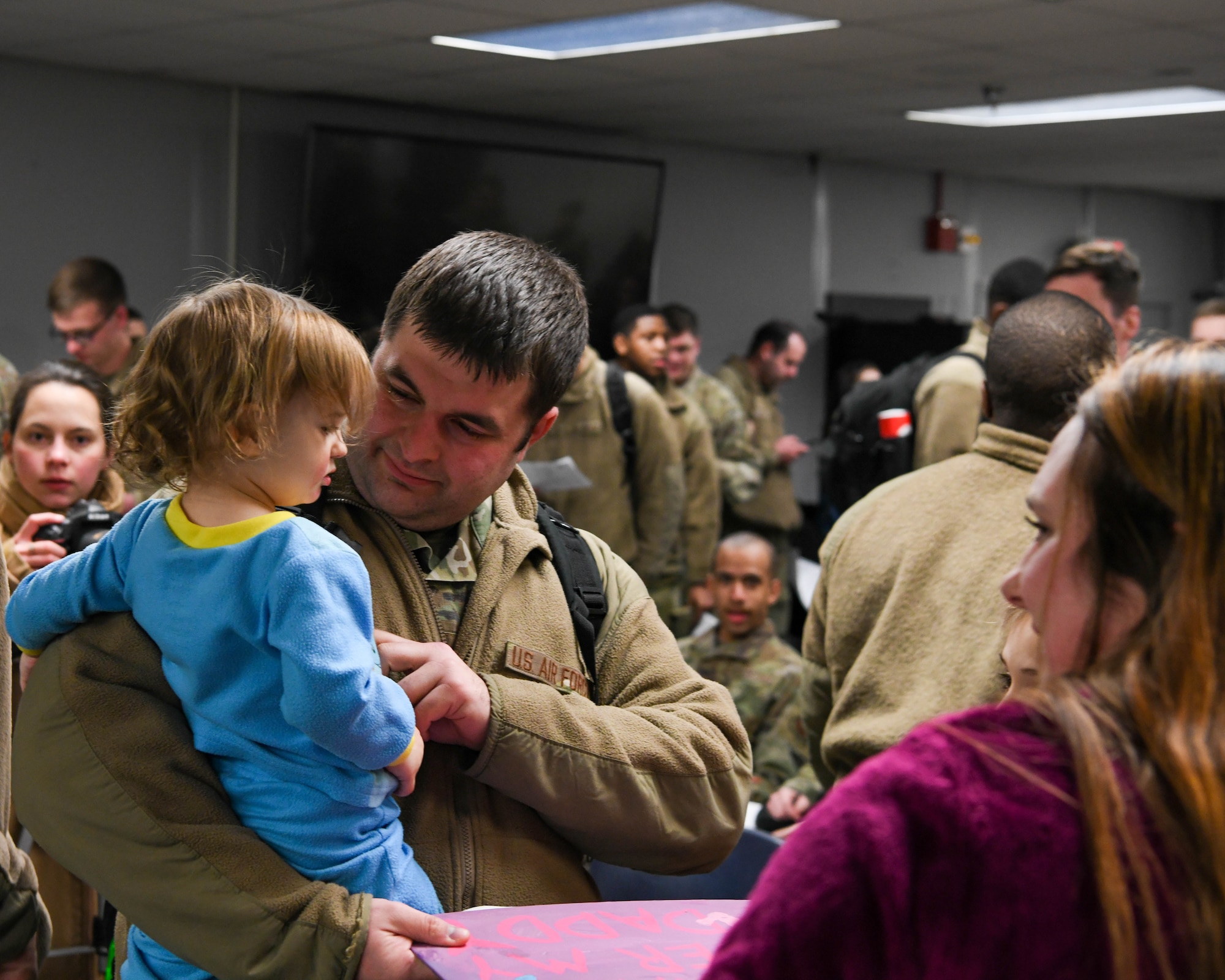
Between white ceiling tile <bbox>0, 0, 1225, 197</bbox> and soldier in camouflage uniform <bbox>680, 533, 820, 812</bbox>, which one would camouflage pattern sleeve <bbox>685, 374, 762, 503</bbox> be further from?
soldier in camouflage uniform <bbox>680, 533, 820, 812</bbox>

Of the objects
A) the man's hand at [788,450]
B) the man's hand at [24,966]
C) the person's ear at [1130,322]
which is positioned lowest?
the man's hand at [788,450]

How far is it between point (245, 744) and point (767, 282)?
342 inches

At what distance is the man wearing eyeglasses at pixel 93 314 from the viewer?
15.7 feet

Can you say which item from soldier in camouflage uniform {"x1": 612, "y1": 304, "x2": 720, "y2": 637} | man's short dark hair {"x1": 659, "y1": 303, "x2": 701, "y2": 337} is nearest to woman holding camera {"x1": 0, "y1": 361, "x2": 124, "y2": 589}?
soldier in camouflage uniform {"x1": 612, "y1": 304, "x2": 720, "y2": 637}

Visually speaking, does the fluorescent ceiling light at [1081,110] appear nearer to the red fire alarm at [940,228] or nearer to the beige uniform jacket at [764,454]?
the beige uniform jacket at [764,454]

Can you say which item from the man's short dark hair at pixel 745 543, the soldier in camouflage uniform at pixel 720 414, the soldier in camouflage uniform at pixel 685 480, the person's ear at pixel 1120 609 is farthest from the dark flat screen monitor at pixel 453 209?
the person's ear at pixel 1120 609

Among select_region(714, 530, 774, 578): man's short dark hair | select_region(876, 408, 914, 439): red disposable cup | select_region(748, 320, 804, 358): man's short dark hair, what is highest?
select_region(876, 408, 914, 439): red disposable cup

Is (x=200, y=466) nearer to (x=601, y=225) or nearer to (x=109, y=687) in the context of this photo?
(x=109, y=687)

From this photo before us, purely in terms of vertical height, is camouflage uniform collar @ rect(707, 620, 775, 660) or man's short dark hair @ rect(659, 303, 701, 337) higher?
man's short dark hair @ rect(659, 303, 701, 337)

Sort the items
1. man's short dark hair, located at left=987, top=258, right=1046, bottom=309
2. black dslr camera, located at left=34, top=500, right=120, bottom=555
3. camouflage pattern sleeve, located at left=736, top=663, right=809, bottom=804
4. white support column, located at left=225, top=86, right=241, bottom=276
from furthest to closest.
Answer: white support column, located at left=225, top=86, right=241, bottom=276, man's short dark hair, located at left=987, top=258, right=1046, bottom=309, camouflage pattern sleeve, located at left=736, top=663, right=809, bottom=804, black dslr camera, located at left=34, top=500, right=120, bottom=555

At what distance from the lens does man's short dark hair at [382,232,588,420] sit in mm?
1524

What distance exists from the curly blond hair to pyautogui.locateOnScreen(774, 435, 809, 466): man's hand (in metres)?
5.68

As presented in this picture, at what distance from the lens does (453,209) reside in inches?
303

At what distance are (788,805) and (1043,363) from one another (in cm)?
132
